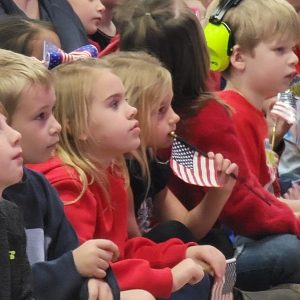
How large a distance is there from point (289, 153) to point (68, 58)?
1.24m

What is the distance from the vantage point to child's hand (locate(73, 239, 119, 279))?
1688 mm

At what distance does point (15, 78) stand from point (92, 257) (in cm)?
40

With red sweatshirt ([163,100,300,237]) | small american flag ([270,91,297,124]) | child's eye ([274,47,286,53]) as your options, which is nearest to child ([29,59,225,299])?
red sweatshirt ([163,100,300,237])

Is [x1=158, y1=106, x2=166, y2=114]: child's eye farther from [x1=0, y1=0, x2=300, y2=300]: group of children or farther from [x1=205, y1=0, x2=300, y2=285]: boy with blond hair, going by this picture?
[x1=205, y1=0, x2=300, y2=285]: boy with blond hair

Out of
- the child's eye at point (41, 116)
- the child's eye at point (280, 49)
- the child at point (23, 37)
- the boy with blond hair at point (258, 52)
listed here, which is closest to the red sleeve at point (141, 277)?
the child's eye at point (41, 116)

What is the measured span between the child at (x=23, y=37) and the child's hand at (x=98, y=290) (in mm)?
820

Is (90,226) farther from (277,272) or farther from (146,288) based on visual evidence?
(277,272)

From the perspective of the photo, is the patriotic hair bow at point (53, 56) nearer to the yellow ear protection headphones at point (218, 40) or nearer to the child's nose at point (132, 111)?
the child's nose at point (132, 111)

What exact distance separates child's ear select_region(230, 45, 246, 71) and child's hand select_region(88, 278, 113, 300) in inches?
48.6

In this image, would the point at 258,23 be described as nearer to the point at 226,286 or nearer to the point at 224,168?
the point at 224,168

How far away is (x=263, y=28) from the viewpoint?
109 inches

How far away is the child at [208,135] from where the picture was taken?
241 cm

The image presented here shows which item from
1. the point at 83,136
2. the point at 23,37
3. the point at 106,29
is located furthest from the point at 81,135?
the point at 106,29

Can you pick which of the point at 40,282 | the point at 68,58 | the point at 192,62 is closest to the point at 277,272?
the point at 192,62
